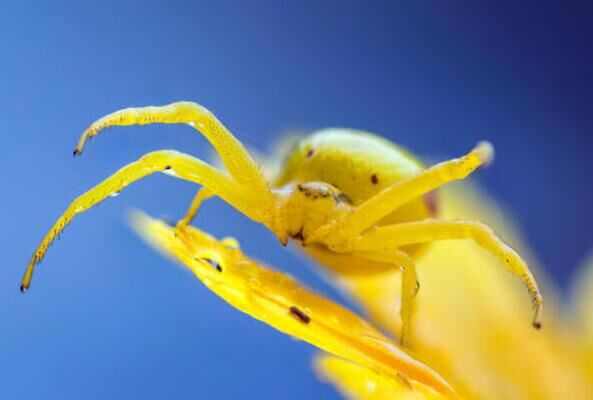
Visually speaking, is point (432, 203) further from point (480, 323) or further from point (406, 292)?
point (480, 323)

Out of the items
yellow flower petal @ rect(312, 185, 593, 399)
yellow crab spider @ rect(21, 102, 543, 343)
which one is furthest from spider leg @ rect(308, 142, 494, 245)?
yellow flower petal @ rect(312, 185, 593, 399)

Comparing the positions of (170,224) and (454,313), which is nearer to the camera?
(170,224)

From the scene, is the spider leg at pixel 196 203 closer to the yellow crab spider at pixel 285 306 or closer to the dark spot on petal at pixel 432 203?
the yellow crab spider at pixel 285 306

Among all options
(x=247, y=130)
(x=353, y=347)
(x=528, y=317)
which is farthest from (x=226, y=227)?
(x=353, y=347)

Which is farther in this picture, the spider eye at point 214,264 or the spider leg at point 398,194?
the spider leg at point 398,194

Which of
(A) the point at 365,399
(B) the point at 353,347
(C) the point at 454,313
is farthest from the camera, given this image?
(C) the point at 454,313

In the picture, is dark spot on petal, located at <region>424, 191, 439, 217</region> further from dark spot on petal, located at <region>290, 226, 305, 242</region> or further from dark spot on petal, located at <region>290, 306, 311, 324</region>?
dark spot on petal, located at <region>290, 306, 311, 324</region>

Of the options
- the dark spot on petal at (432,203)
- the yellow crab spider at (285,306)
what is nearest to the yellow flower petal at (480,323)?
the dark spot on petal at (432,203)

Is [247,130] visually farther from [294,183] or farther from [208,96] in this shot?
[294,183]

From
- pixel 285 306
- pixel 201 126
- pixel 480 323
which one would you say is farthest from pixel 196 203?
pixel 480 323
